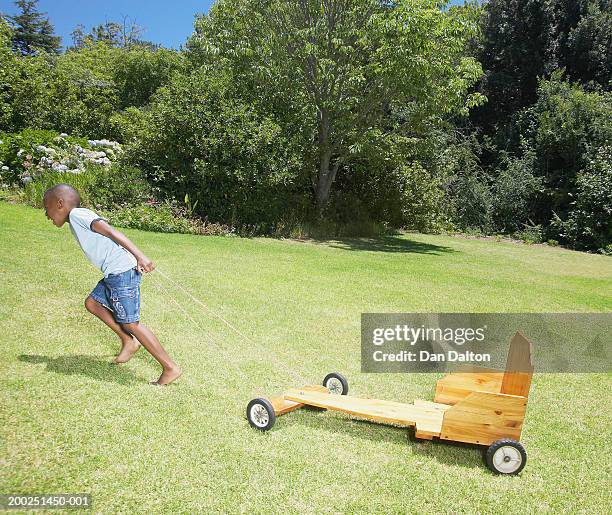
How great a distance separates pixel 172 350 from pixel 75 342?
2.82ft

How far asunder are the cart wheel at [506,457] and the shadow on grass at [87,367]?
2.64 m

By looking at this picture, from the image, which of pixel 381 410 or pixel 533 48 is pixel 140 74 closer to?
pixel 533 48

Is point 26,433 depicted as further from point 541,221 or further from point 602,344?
point 541,221

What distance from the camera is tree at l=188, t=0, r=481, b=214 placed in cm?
1456

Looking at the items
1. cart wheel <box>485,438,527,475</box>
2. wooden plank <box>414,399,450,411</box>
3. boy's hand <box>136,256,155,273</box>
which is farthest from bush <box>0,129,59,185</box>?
cart wheel <box>485,438,527,475</box>

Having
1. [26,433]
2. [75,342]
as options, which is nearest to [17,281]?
[75,342]

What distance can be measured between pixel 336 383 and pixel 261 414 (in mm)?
833

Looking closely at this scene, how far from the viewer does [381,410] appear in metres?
3.78

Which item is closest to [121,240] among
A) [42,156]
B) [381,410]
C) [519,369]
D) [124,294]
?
[124,294]

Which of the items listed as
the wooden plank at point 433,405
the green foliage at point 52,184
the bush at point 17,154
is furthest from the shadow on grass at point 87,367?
the bush at point 17,154

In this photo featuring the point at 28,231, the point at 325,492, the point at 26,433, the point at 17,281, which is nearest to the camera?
the point at 325,492

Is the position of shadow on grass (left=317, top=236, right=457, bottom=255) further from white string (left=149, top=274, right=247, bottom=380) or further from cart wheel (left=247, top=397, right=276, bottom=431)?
cart wheel (left=247, top=397, right=276, bottom=431)

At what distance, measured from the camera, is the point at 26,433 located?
3.34 meters

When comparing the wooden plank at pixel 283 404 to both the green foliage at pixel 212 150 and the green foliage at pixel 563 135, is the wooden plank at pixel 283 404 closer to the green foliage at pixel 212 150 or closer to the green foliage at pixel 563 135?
the green foliage at pixel 212 150
